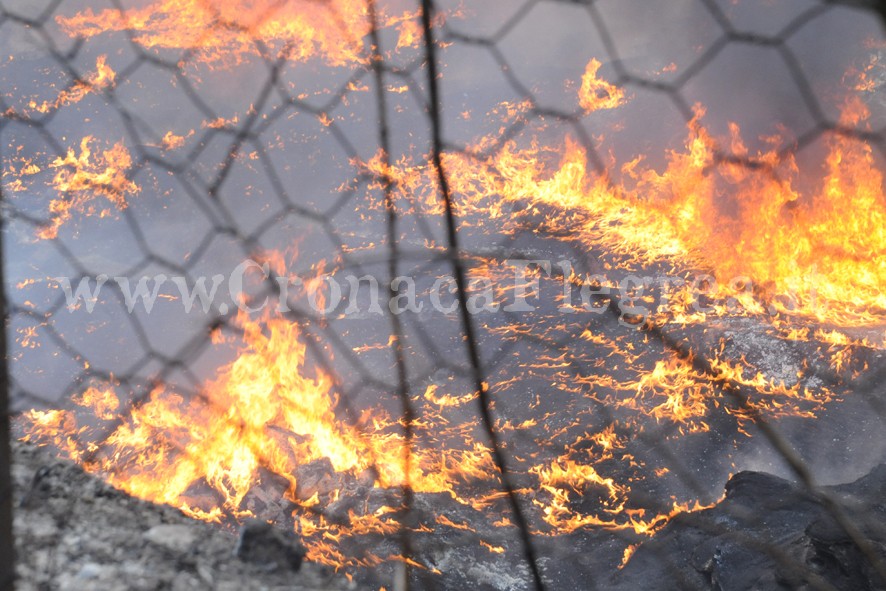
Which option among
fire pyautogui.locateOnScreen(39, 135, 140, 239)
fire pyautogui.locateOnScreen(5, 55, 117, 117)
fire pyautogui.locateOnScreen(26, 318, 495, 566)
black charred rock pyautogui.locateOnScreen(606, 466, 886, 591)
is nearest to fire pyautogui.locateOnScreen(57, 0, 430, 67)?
fire pyautogui.locateOnScreen(5, 55, 117, 117)

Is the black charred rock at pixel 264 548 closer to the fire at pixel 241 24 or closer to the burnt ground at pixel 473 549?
the burnt ground at pixel 473 549

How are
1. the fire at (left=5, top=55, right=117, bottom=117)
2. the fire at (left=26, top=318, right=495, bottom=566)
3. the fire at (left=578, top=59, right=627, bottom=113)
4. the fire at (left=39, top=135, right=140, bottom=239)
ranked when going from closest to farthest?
the fire at (left=26, top=318, right=495, bottom=566) → the fire at (left=39, top=135, right=140, bottom=239) → the fire at (left=5, top=55, right=117, bottom=117) → the fire at (left=578, top=59, right=627, bottom=113)

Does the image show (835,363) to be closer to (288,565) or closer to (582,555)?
(582,555)

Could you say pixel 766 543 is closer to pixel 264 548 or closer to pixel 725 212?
pixel 264 548

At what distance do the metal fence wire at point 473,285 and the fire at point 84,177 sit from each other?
0.17 ft

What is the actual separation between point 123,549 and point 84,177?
589cm

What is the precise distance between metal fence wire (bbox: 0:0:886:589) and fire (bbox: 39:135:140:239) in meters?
0.05

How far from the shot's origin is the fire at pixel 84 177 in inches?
218

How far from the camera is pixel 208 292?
20.3ft

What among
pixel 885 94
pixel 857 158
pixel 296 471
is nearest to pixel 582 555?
pixel 296 471

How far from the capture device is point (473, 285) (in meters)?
5.30

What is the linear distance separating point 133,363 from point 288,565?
578 centimetres

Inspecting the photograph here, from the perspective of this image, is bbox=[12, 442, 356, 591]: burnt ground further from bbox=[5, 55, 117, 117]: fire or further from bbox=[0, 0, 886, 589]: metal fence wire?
bbox=[5, 55, 117, 117]: fire

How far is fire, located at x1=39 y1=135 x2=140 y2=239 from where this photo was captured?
5531 mm
